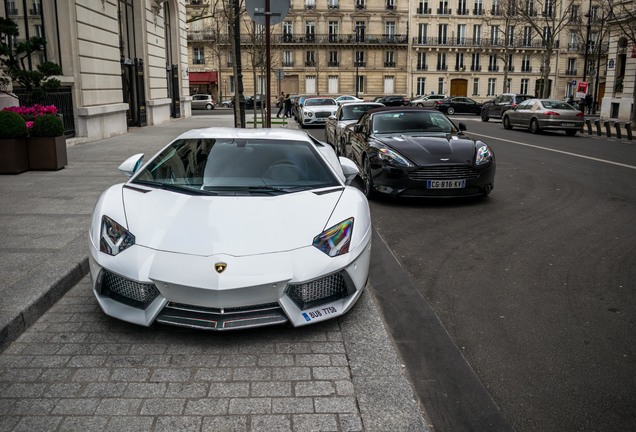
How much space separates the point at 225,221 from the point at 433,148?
17.5 ft

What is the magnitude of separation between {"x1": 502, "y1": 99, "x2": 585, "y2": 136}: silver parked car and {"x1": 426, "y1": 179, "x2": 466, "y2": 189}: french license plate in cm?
1732

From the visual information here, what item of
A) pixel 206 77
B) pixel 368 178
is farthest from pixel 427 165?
pixel 206 77

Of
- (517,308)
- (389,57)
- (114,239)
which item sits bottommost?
(517,308)

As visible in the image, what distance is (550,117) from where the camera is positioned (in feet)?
78.5

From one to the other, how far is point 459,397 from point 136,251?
2232 millimetres

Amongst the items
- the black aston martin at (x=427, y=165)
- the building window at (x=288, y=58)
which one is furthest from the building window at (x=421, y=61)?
the black aston martin at (x=427, y=165)

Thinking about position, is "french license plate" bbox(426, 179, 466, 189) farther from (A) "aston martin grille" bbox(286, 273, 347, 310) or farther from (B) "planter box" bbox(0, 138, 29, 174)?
(B) "planter box" bbox(0, 138, 29, 174)

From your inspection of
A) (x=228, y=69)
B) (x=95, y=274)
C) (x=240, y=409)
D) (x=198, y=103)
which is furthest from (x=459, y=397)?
(x=228, y=69)

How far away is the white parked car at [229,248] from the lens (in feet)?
12.3

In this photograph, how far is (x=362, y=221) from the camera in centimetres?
449

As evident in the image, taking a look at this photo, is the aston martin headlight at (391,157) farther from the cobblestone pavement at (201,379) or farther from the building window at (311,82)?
the building window at (311,82)

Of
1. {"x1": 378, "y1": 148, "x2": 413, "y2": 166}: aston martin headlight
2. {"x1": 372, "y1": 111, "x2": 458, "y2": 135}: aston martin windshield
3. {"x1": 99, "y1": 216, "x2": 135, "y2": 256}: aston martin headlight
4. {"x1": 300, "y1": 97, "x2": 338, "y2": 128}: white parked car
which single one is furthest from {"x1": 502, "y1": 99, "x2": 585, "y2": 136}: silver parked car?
{"x1": 99, "y1": 216, "x2": 135, "y2": 256}: aston martin headlight

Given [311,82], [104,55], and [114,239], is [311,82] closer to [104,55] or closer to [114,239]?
[104,55]

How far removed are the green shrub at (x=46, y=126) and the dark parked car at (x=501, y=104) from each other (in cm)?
2927
